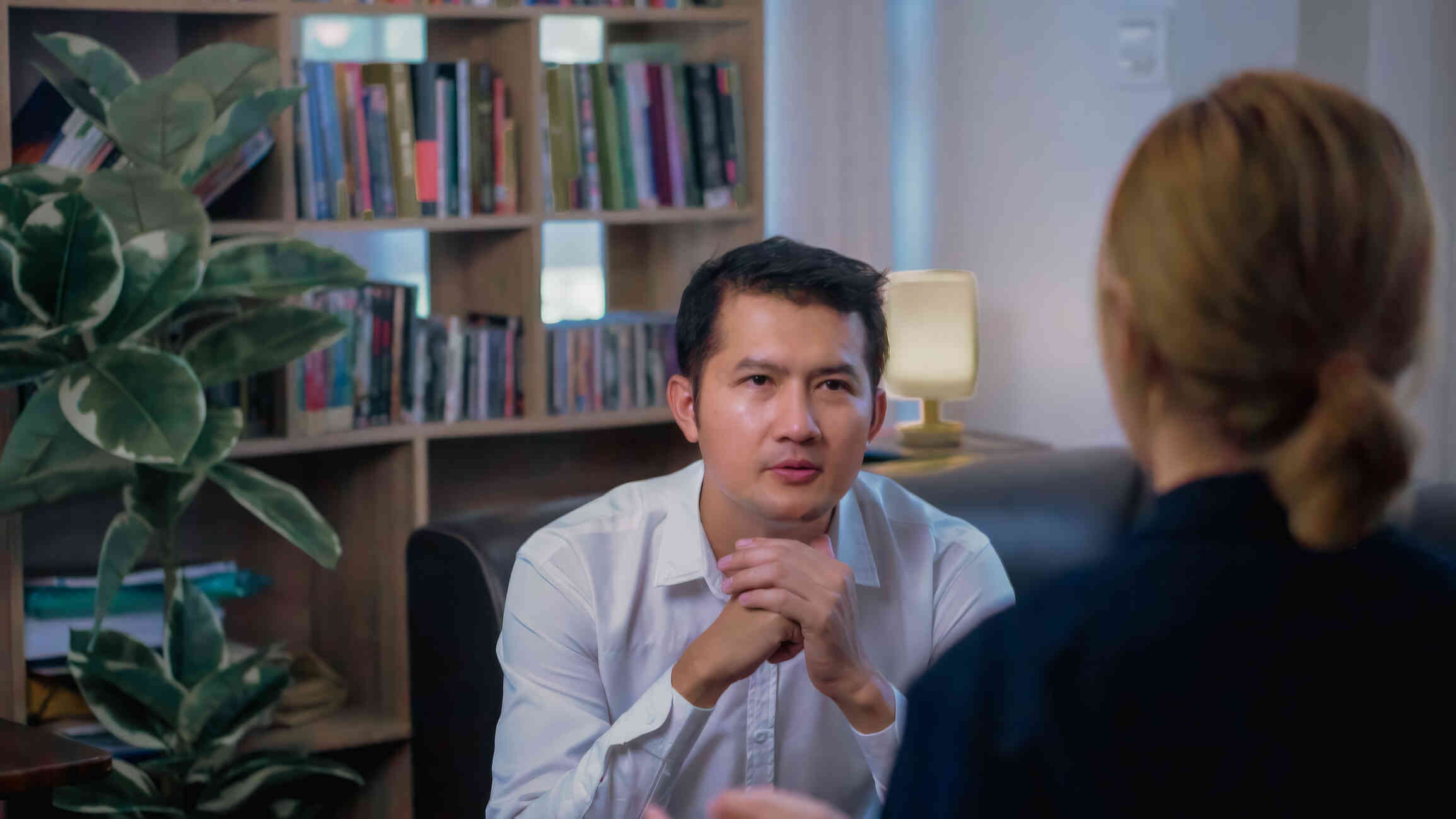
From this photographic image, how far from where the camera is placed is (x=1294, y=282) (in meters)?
0.63

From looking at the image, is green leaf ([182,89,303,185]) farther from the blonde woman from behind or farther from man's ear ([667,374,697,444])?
the blonde woman from behind

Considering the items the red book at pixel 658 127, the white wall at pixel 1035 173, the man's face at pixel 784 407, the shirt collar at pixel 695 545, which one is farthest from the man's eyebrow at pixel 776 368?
the white wall at pixel 1035 173

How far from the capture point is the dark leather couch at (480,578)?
5.85 feet

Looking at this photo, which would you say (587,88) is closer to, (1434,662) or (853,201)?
(853,201)

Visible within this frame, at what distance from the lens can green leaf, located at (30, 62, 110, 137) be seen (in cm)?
205

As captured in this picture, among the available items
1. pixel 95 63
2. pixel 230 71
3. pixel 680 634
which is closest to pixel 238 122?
pixel 230 71

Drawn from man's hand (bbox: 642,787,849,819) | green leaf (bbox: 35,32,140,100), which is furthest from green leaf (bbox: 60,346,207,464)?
man's hand (bbox: 642,787,849,819)

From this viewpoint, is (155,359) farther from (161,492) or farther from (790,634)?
(790,634)

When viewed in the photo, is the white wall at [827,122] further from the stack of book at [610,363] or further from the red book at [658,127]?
the stack of book at [610,363]

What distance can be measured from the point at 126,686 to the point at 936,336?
5.52 feet

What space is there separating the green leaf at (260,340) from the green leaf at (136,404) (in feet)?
0.59

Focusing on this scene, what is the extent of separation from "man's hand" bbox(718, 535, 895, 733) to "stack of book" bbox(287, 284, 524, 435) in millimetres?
1350

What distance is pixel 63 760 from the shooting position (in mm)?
1685

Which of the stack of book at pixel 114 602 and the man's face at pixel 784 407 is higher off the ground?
the man's face at pixel 784 407
